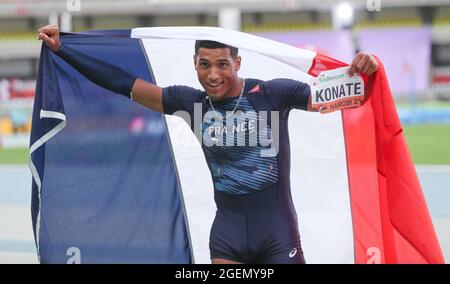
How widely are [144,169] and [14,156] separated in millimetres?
13130

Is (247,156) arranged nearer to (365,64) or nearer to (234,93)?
(234,93)

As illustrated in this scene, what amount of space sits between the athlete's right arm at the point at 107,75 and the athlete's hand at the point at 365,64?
4.38 ft

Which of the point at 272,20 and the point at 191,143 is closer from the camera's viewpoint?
the point at 191,143

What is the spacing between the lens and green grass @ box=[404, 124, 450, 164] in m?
14.4

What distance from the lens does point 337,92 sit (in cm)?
436

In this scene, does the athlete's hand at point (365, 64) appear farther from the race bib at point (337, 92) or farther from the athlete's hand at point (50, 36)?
the athlete's hand at point (50, 36)

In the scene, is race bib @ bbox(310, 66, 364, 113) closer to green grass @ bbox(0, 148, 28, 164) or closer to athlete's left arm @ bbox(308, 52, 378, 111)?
athlete's left arm @ bbox(308, 52, 378, 111)

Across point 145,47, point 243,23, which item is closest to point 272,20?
point 243,23

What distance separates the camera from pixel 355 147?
463cm

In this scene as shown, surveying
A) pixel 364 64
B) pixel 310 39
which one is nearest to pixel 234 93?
pixel 364 64

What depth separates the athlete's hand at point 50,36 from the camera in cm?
469

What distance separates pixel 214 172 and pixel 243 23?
3131 cm
